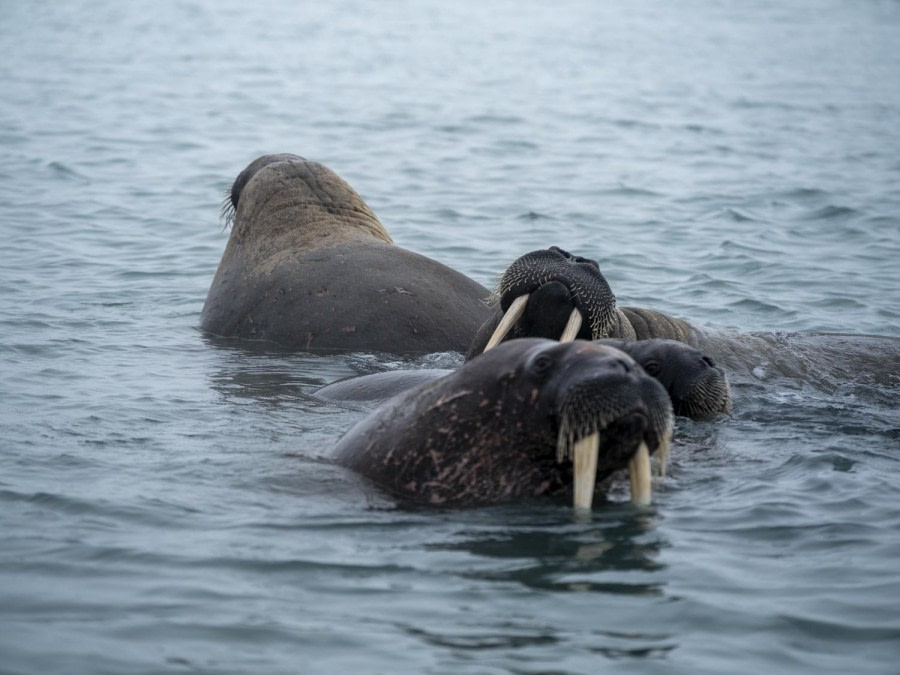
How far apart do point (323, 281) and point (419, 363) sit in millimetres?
1170

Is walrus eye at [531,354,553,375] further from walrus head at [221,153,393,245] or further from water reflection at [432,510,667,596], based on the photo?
walrus head at [221,153,393,245]

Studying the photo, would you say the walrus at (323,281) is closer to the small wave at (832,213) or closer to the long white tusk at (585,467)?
the long white tusk at (585,467)

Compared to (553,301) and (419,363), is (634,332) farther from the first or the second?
(419,363)

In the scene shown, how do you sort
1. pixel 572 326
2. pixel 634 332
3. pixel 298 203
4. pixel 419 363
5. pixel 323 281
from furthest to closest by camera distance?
pixel 298 203
pixel 323 281
pixel 419 363
pixel 634 332
pixel 572 326

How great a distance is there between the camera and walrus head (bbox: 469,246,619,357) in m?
8.25

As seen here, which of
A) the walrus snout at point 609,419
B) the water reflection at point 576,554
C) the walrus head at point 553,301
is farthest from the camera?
the walrus head at point 553,301

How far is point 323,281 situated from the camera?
10.5 metres

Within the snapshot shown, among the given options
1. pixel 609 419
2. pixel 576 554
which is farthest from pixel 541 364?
pixel 576 554

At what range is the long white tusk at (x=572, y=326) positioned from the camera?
816 centimetres

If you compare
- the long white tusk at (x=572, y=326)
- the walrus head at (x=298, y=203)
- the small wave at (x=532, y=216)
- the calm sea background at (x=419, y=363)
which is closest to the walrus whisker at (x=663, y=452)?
the calm sea background at (x=419, y=363)

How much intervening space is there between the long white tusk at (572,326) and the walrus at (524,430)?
167cm

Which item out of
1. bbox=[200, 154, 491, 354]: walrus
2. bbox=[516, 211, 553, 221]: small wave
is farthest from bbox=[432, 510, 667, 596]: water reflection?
bbox=[516, 211, 553, 221]: small wave

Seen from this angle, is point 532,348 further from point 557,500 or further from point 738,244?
point 738,244

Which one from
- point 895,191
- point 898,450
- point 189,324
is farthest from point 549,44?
point 898,450
